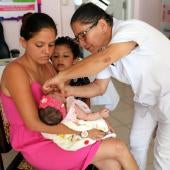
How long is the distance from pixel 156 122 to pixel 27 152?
84 centimetres

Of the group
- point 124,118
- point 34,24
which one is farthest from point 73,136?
point 124,118

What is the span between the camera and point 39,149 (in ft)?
5.03

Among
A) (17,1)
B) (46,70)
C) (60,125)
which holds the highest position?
(17,1)

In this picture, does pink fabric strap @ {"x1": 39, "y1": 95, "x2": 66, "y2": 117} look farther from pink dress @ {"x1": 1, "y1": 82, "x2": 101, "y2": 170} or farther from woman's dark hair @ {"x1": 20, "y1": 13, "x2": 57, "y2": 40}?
woman's dark hair @ {"x1": 20, "y1": 13, "x2": 57, "y2": 40}

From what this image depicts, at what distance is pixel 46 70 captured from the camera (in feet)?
5.84

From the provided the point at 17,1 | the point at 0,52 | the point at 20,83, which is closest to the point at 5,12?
the point at 17,1

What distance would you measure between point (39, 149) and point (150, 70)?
26.8 inches

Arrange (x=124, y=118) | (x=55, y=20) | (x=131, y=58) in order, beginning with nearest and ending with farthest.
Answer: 1. (x=131, y=58)
2. (x=124, y=118)
3. (x=55, y=20)

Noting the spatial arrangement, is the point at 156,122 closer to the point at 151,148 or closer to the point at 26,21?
the point at 151,148

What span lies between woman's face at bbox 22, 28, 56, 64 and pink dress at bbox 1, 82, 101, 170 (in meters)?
0.15

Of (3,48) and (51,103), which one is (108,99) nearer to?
(51,103)

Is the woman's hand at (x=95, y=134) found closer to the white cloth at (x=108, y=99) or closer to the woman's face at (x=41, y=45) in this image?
the woman's face at (x=41, y=45)

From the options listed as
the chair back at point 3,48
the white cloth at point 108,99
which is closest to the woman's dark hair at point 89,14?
the white cloth at point 108,99

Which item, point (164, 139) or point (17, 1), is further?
point (17, 1)
